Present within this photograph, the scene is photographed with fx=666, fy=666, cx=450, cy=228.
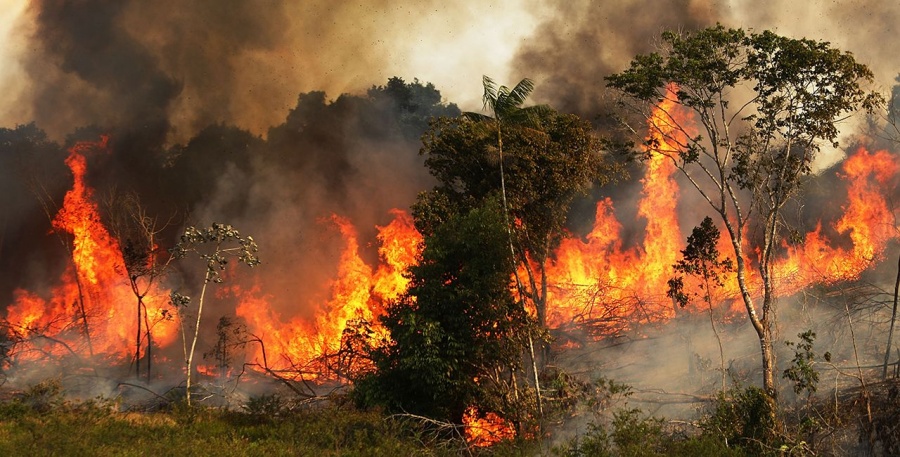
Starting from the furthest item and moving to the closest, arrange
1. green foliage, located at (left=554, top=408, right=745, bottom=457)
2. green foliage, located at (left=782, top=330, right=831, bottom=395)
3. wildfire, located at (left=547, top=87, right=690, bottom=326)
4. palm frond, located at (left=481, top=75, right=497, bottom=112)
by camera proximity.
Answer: wildfire, located at (left=547, top=87, right=690, bottom=326) → palm frond, located at (left=481, top=75, right=497, bottom=112) → green foliage, located at (left=782, top=330, right=831, bottom=395) → green foliage, located at (left=554, top=408, right=745, bottom=457)

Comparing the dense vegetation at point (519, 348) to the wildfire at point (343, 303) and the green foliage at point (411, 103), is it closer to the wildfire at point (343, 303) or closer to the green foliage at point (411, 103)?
the wildfire at point (343, 303)

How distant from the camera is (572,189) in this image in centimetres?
2338

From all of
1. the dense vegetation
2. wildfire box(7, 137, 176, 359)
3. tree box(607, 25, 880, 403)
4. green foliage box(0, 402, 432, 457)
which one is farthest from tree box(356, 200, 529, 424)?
wildfire box(7, 137, 176, 359)

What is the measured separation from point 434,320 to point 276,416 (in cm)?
591

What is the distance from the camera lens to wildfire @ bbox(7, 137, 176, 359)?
3391 centimetres

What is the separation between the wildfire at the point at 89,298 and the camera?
33.9 meters

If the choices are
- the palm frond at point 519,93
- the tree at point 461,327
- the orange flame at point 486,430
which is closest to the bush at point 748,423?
the orange flame at point 486,430

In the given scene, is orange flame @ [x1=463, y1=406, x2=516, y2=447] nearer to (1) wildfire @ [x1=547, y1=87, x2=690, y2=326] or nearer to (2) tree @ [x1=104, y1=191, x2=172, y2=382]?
(1) wildfire @ [x1=547, y1=87, x2=690, y2=326]

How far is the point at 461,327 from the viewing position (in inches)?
736

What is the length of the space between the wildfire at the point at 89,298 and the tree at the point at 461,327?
20.2 metres

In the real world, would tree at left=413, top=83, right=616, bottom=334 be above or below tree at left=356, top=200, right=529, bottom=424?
above

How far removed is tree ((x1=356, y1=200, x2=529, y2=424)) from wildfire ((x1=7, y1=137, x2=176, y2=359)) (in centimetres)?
2025

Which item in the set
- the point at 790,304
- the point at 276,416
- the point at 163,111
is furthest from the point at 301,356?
the point at 790,304

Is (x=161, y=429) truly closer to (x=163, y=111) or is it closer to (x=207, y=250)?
(x=207, y=250)
